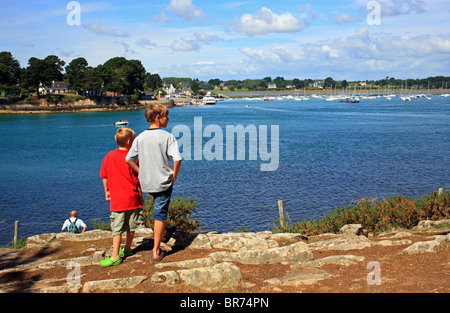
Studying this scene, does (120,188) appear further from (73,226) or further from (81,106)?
(81,106)

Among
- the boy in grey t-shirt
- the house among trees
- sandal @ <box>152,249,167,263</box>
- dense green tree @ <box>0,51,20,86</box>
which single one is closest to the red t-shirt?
the boy in grey t-shirt

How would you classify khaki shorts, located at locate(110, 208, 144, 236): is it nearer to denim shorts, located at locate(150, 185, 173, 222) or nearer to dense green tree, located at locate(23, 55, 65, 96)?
denim shorts, located at locate(150, 185, 173, 222)

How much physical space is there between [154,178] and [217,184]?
21237 millimetres

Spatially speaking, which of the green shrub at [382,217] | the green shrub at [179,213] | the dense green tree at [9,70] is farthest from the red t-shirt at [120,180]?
the dense green tree at [9,70]

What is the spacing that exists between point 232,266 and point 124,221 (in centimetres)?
231

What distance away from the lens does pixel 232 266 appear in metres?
5.89

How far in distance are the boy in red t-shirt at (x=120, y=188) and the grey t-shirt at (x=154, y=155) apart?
353mm

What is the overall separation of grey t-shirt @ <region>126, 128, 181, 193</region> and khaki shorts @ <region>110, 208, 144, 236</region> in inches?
28.6

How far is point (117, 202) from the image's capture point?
22.9 ft

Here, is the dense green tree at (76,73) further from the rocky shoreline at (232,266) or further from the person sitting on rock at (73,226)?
the rocky shoreline at (232,266)

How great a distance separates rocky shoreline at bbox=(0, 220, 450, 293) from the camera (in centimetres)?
564

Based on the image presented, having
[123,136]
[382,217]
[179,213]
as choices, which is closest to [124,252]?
[123,136]

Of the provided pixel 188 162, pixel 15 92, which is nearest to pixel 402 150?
pixel 188 162

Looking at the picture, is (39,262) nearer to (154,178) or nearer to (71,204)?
(154,178)
